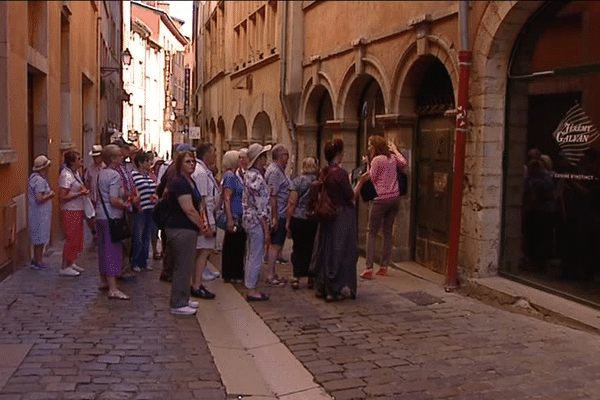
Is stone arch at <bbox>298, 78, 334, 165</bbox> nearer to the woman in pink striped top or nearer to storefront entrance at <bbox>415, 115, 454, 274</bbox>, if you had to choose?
storefront entrance at <bbox>415, 115, 454, 274</bbox>

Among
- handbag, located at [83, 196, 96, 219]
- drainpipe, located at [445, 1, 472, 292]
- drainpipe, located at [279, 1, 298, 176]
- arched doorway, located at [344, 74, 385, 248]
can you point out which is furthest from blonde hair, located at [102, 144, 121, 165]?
drainpipe, located at [279, 1, 298, 176]

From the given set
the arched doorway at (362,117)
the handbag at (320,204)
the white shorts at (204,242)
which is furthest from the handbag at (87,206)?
the arched doorway at (362,117)

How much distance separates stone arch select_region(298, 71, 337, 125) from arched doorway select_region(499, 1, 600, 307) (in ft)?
18.1

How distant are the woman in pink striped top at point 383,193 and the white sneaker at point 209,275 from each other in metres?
1.87

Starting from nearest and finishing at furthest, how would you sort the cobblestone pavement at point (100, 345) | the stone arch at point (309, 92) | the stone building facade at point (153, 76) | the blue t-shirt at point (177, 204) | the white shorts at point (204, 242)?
the cobblestone pavement at point (100, 345) → the blue t-shirt at point (177, 204) → the white shorts at point (204, 242) → the stone arch at point (309, 92) → the stone building facade at point (153, 76)

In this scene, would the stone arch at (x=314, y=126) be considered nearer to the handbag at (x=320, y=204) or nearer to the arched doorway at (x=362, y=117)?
the arched doorway at (x=362, y=117)

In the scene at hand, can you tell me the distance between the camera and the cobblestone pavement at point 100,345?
A: 5.04 metres

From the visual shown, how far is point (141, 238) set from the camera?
1014 cm

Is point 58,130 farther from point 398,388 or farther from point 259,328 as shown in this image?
point 398,388

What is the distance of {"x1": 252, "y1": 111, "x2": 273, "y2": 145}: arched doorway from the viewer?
801 inches

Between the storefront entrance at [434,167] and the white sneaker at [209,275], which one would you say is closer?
the storefront entrance at [434,167]

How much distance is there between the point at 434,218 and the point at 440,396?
16.6 feet

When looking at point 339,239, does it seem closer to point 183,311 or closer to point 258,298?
point 258,298

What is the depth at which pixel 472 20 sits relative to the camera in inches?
328
